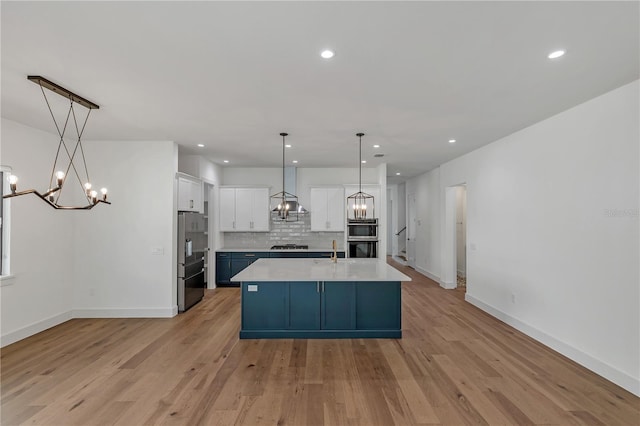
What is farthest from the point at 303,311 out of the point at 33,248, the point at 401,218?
the point at 401,218

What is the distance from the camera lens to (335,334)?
4078 mm

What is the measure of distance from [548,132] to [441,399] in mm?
3270

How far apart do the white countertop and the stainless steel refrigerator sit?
128 cm

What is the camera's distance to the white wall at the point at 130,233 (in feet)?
15.9

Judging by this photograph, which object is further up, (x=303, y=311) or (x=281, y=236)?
(x=281, y=236)

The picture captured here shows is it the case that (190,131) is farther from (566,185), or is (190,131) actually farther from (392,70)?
(566,185)

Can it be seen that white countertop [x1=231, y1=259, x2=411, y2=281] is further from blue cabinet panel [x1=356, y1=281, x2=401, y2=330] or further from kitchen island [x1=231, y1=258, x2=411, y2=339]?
blue cabinet panel [x1=356, y1=281, x2=401, y2=330]

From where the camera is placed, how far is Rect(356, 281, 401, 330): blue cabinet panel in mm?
4105

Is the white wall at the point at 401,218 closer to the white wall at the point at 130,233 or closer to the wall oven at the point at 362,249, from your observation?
the wall oven at the point at 362,249

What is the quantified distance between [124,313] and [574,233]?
6.17 meters

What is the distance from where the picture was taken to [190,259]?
5355 mm

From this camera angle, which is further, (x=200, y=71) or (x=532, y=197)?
(x=532, y=197)

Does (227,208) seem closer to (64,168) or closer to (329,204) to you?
(329,204)

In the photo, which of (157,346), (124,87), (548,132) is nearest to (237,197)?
(157,346)
